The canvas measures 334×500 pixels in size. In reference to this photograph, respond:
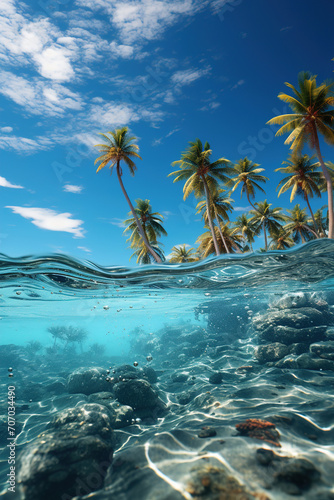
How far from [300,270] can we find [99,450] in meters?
14.3

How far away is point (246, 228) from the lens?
36438 millimetres

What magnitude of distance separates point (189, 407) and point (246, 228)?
29917 millimetres

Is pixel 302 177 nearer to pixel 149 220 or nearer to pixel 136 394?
pixel 149 220

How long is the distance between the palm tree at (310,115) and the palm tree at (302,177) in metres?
9.47

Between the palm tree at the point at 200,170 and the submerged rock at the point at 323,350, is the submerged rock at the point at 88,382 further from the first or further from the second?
the palm tree at the point at 200,170

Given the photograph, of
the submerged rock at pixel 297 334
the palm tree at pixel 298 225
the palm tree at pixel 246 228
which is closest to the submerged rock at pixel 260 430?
the submerged rock at pixel 297 334

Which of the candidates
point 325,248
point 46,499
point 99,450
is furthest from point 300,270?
point 46,499

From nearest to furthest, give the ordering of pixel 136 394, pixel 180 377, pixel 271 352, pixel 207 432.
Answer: pixel 207 432 < pixel 136 394 < pixel 271 352 < pixel 180 377

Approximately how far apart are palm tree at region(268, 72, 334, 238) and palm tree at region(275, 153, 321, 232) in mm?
9473

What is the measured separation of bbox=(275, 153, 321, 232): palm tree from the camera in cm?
2991

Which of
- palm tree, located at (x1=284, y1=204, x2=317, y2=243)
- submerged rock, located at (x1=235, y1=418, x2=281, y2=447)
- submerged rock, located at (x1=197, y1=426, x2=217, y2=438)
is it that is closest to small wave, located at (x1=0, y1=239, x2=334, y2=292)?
submerged rock, located at (x1=235, y1=418, x2=281, y2=447)

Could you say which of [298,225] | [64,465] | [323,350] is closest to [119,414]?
[64,465]

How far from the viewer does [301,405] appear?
8586 mm

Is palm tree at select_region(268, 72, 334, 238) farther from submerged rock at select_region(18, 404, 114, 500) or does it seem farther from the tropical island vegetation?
submerged rock at select_region(18, 404, 114, 500)
